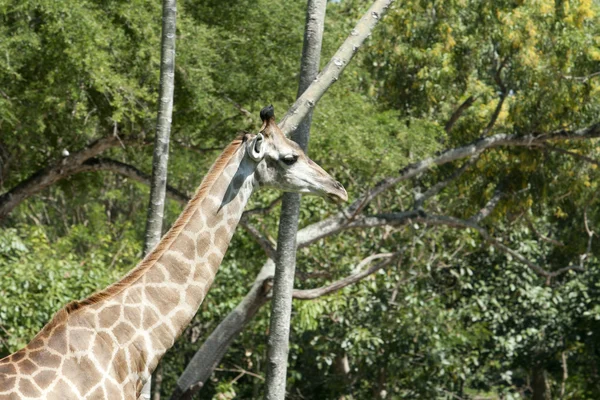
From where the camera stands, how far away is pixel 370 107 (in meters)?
13.4

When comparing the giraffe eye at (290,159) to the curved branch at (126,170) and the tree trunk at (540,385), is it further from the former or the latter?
the tree trunk at (540,385)

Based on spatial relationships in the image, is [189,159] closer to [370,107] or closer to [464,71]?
[370,107]

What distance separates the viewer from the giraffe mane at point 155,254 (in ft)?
17.1

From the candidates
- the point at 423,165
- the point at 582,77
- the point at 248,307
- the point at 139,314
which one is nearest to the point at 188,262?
the point at 139,314

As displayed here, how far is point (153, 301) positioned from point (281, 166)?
1111mm

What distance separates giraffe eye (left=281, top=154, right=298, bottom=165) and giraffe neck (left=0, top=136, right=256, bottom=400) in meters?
0.19

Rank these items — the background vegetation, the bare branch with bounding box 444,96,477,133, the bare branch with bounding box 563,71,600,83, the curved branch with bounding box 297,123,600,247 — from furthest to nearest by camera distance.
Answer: the bare branch with bounding box 444,96,477,133 → the bare branch with bounding box 563,71,600,83 → the curved branch with bounding box 297,123,600,247 → the background vegetation

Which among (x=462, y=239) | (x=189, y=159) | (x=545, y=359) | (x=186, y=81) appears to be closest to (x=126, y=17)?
(x=186, y=81)

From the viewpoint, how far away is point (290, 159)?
5.88 meters

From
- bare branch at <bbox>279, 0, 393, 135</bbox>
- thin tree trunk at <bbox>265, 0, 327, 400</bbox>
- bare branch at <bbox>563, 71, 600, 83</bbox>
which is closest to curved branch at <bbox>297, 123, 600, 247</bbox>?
bare branch at <bbox>563, 71, 600, 83</bbox>

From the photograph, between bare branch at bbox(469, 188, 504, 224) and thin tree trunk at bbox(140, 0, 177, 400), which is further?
bare branch at bbox(469, 188, 504, 224)

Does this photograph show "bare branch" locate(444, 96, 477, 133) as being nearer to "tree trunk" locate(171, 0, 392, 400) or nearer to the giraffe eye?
"tree trunk" locate(171, 0, 392, 400)

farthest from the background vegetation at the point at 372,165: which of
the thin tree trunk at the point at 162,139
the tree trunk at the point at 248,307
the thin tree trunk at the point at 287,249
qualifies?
the thin tree trunk at the point at 287,249

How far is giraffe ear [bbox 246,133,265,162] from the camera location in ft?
18.8
